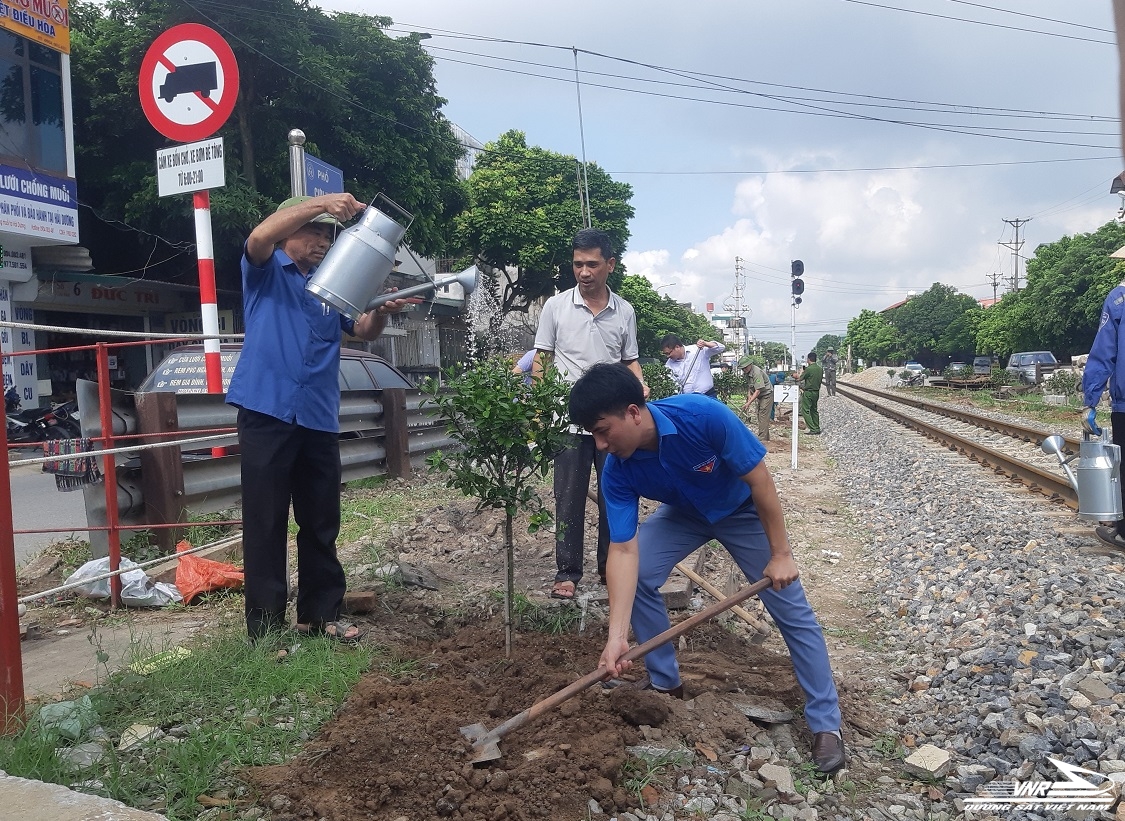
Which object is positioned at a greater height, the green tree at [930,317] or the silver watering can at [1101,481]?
the green tree at [930,317]

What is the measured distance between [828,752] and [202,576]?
347 centimetres

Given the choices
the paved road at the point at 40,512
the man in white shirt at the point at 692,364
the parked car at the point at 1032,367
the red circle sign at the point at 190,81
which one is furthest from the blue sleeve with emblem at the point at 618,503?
the parked car at the point at 1032,367

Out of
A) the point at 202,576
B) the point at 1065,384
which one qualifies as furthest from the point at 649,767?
the point at 1065,384

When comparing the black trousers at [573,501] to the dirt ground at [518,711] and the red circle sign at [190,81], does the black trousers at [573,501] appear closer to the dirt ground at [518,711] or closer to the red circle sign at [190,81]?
the dirt ground at [518,711]

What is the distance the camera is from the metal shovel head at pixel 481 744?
104 inches

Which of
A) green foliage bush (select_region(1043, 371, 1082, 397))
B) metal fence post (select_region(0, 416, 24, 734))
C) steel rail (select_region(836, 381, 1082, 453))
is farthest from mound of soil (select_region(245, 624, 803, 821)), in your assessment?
green foliage bush (select_region(1043, 371, 1082, 397))

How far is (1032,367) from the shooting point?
29797mm

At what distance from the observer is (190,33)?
4.89 m

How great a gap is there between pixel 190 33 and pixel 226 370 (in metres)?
2.78

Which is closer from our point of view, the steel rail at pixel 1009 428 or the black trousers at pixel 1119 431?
the black trousers at pixel 1119 431

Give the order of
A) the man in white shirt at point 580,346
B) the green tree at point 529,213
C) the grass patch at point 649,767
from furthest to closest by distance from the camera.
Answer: the green tree at point 529,213, the man in white shirt at point 580,346, the grass patch at point 649,767

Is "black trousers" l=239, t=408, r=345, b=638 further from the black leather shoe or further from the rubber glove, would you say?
the rubber glove

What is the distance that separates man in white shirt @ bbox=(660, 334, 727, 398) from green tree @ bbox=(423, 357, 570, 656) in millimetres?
6776

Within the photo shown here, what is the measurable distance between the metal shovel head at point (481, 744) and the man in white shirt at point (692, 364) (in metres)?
7.69
